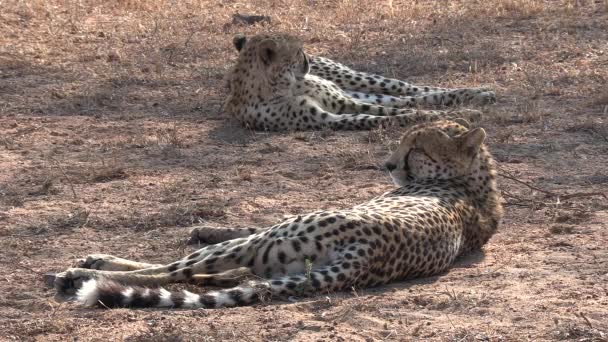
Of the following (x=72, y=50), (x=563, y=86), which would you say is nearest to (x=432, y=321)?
(x=563, y=86)

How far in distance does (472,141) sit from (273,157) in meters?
2.12

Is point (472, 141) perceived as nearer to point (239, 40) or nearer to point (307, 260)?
point (307, 260)

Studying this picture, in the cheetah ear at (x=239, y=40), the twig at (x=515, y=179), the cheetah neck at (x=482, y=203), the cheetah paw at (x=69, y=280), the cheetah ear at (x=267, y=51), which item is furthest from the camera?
the cheetah ear at (x=239, y=40)

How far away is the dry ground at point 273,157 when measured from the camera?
5.26 m

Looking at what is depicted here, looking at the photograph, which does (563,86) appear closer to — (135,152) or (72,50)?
(135,152)

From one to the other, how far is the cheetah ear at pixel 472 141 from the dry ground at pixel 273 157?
1.61 ft

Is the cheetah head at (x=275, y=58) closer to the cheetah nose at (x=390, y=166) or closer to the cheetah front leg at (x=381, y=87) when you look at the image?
the cheetah front leg at (x=381, y=87)

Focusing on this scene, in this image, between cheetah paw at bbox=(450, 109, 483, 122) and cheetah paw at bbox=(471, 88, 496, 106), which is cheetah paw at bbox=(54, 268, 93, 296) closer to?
cheetah paw at bbox=(450, 109, 483, 122)

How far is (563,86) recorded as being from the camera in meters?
10.0

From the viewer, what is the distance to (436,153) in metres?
6.84

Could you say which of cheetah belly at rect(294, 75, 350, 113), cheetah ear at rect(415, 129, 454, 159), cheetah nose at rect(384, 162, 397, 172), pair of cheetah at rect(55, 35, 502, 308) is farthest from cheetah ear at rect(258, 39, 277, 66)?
cheetah ear at rect(415, 129, 454, 159)

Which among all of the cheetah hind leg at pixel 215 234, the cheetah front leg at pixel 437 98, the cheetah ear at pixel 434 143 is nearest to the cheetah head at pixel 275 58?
the cheetah front leg at pixel 437 98

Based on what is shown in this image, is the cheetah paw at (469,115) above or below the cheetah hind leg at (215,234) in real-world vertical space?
above

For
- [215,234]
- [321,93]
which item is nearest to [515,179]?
[215,234]
